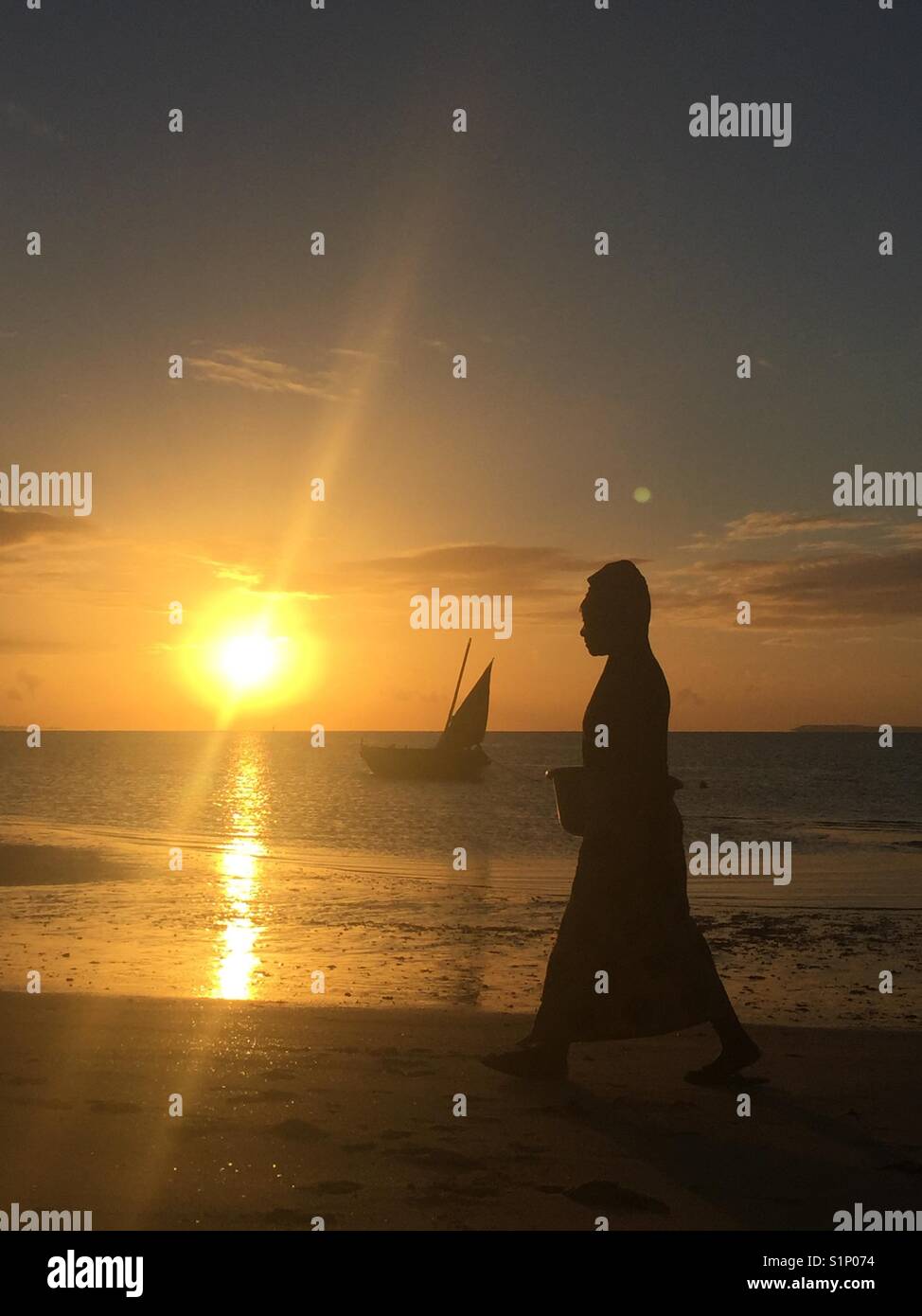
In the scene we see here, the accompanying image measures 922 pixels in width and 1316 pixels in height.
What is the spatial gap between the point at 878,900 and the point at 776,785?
67969 millimetres

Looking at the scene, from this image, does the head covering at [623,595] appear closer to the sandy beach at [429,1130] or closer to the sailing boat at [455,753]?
the sandy beach at [429,1130]

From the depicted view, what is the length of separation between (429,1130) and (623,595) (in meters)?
3.01

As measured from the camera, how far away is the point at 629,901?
20.9 ft

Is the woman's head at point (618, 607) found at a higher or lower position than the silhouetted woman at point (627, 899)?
higher

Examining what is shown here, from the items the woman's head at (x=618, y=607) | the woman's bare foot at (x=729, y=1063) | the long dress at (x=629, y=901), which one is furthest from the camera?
the woman's head at (x=618, y=607)

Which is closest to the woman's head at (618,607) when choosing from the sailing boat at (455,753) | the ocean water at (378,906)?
the ocean water at (378,906)

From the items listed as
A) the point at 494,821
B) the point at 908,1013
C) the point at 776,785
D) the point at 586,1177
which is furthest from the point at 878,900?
the point at 776,785

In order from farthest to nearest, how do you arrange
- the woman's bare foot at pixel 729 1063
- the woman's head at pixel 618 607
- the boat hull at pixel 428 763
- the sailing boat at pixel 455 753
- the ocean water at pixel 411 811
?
the boat hull at pixel 428 763 < the sailing boat at pixel 455 753 < the ocean water at pixel 411 811 < the woman's head at pixel 618 607 < the woman's bare foot at pixel 729 1063

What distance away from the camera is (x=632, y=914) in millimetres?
6352

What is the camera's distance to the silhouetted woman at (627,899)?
626cm

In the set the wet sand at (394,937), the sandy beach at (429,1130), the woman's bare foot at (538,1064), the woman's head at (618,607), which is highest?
the woman's head at (618,607)

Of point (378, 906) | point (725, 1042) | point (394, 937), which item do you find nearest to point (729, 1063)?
point (725, 1042)

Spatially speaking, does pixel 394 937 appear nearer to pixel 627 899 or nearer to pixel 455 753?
pixel 627 899

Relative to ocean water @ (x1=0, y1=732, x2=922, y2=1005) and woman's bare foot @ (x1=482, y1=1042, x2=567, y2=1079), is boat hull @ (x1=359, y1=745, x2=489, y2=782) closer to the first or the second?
ocean water @ (x1=0, y1=732, x2=922, y2=1005)
